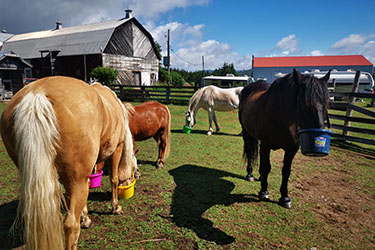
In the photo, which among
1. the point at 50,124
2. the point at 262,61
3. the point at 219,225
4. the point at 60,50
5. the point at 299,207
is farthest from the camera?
the point at 262,61

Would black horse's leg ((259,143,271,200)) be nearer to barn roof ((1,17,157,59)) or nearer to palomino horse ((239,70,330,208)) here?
palomino horse ((239,70,330,208))

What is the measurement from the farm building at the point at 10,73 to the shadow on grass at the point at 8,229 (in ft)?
62.7

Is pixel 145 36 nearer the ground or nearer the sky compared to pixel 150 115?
nearer the sky

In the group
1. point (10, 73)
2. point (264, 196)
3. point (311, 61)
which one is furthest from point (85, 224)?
point (311, 61)

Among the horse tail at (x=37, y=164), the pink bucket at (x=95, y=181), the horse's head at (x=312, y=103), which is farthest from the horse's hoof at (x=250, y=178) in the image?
the horse tail at (x=37, y=164)

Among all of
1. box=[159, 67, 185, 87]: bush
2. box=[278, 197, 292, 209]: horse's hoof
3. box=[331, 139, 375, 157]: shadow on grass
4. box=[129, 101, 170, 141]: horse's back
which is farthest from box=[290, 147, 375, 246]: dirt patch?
box=[159, 67, 185, 87]: bush

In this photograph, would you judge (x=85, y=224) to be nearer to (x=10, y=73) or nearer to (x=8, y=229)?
(x=8, y=229)

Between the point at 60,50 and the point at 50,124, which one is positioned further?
the point at 60,50

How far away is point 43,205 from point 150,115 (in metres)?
3.23

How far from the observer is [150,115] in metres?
4.63

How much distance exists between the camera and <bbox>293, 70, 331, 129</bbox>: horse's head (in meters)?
2.46

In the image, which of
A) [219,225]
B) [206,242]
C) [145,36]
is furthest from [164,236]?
[145,36]

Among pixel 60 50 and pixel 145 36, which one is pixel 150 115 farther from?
pixel 60 50

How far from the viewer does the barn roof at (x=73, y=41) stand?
74.1 feet
